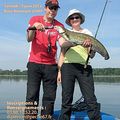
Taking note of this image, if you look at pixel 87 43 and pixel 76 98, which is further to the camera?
pixel 76 98

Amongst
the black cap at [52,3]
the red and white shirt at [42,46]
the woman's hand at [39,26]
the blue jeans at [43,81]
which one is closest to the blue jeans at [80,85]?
the blue jeans at [43,81]

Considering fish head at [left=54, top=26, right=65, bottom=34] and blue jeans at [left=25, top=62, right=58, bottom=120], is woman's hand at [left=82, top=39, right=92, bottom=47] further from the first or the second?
blue jeans at [left=25, top=62, right=58, bottom=120]

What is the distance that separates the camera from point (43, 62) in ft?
22.4

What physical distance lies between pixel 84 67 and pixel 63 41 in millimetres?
637

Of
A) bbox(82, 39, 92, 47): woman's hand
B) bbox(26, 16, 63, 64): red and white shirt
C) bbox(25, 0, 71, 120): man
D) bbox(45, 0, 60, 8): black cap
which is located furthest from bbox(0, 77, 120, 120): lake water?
bbox(45, 0, 60, 8): black cap

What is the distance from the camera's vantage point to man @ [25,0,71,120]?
682cm

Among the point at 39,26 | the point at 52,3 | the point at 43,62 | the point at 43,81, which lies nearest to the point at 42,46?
the point at 43,62

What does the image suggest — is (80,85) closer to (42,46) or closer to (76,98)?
(42,46)

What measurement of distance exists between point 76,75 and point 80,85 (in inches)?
7.8

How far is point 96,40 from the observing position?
6.67m

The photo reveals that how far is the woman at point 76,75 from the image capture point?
265 inches

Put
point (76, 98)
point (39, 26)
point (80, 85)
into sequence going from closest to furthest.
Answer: point (39, 26) < point (80, 85) < point (76, 98)

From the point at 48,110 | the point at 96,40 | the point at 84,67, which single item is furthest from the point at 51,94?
the point at 96,40

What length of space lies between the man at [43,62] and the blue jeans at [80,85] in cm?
23
